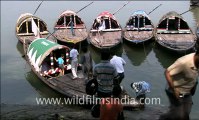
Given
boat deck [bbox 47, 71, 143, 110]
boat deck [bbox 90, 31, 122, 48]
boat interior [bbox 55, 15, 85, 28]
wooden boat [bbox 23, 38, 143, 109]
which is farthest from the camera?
boat interior [bbox 55, 15, 85, 28]

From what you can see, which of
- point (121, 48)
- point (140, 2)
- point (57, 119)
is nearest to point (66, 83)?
point (57, 119)

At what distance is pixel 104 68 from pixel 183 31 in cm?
1147

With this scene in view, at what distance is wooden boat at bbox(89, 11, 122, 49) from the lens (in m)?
15.8

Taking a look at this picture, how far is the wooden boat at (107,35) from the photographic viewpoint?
51.9 feet

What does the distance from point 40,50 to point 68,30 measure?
5901mm

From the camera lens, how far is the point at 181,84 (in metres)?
5.38

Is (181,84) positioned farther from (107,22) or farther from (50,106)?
(107,22)

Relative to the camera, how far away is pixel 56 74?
12758 millimetres

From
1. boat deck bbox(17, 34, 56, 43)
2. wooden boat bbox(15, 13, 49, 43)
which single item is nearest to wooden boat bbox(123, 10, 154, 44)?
boat deck bbox(17, 34, 56, 43)

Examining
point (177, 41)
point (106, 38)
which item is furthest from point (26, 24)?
point (177, 41)

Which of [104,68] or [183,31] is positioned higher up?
[183,31]

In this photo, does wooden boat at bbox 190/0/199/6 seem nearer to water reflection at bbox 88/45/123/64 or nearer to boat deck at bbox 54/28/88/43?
water reflection at bbox 88/45/123/64

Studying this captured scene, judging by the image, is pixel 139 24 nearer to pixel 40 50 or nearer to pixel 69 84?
pixel 40 50

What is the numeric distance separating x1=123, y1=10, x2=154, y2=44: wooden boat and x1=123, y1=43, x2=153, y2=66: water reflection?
0.51 metres
